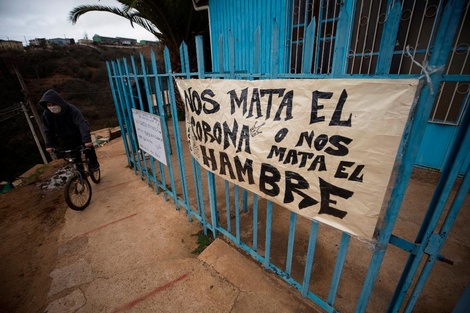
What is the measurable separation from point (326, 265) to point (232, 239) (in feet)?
3.44

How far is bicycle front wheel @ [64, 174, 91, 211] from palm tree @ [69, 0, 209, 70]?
203 inches

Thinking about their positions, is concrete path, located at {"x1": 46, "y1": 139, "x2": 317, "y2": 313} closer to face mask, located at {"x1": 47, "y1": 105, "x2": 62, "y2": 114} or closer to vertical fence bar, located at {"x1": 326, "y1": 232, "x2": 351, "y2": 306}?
vertical fence bar, located at {"x1": 326, "y1": 232, "x2": 351, "y2": 306}

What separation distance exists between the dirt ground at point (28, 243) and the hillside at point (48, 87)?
62.3 ft

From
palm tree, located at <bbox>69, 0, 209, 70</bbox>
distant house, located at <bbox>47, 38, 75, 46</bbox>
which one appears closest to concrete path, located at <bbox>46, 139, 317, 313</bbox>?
palm tree, located at <bbox>69, 0, 209, 70</bbox>

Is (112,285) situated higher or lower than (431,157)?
lower

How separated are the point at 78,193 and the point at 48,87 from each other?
1223 inches

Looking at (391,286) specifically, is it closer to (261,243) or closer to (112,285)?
(261,243)

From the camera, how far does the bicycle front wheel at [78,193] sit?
3.46m

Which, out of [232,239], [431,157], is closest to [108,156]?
[232,239]

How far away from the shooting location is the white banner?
1.04 m

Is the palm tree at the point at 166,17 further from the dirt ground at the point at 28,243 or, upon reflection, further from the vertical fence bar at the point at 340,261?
the vertical fence bar at the point at 340,261

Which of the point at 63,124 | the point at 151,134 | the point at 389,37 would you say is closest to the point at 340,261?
the point at 389,37

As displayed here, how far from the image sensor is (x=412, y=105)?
93 centimetres

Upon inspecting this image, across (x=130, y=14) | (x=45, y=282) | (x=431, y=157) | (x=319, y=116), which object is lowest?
(x=45, y=282)
